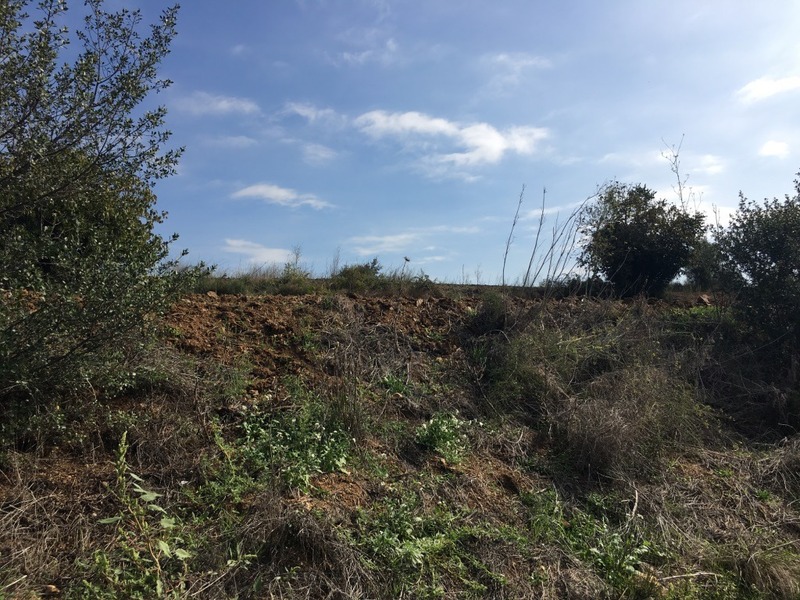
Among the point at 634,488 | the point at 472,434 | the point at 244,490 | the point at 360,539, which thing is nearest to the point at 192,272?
the point at 244,490

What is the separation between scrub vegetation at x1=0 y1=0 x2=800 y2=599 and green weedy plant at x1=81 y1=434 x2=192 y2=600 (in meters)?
0.02

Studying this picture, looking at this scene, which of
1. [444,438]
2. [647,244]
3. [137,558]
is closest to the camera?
[137,558]

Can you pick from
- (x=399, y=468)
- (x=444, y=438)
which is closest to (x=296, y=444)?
(x=399, y=468)

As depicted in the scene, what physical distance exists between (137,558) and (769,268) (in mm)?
8446

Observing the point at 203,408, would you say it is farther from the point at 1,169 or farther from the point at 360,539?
the point at 1,169

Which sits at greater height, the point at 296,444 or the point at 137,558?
the point at 296,444

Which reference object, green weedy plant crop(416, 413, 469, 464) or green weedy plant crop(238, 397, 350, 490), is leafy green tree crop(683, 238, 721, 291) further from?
green weedy plant crop(238, 397, 350, 490)

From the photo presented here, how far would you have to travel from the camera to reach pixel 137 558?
341 centimetres

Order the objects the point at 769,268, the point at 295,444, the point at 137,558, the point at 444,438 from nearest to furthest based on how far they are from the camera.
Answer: the point at 137,558
the point at 295,444
the point at 444,438
the point at 769,268

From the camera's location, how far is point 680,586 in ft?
14.3

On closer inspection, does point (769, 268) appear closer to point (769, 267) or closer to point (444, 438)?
point (769, 267)

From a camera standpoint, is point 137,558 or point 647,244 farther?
point 647,244

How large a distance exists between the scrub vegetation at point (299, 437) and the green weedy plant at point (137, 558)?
0.06 feet

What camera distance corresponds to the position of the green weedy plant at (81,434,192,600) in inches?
133
